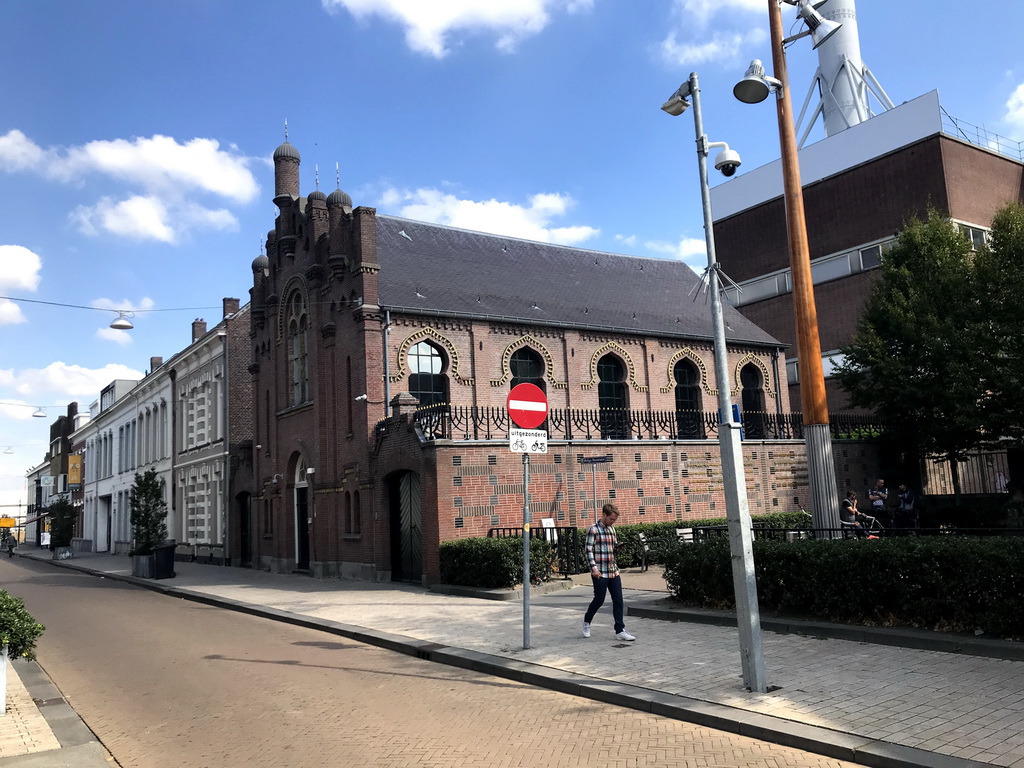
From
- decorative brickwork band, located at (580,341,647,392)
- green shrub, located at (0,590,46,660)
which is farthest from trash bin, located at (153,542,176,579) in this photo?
green shrub, located at (0,590,46,660)

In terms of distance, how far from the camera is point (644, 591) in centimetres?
1481

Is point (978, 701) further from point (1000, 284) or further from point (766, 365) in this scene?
point (766, 365)

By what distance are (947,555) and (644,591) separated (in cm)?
678

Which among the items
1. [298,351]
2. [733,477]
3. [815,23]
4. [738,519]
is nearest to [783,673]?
[738,519]

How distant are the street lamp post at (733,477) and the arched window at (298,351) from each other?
18546 millimetres

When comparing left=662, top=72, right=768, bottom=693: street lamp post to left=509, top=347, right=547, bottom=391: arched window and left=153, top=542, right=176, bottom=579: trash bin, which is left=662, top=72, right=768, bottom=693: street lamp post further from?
left=153, top=542, right=176, bottom=579: trash bin

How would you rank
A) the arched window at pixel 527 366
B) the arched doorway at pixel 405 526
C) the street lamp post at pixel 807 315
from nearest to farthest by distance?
the street lamp post at pixel 807 315 < the arched doorway at pixel 405 526 < the arched window at pixel 527 366

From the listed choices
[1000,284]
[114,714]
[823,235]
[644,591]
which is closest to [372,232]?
[644,591]

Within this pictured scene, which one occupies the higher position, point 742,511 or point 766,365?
point 766,365

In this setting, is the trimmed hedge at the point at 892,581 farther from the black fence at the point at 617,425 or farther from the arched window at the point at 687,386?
the arched window at the point at 687,386

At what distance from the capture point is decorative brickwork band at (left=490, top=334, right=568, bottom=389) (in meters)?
24.1

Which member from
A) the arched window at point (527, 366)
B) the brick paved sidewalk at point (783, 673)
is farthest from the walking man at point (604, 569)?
the arched window at point (527, 366)

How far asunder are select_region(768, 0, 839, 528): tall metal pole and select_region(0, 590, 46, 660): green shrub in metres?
11.6

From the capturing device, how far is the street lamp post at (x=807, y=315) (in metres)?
13.7
